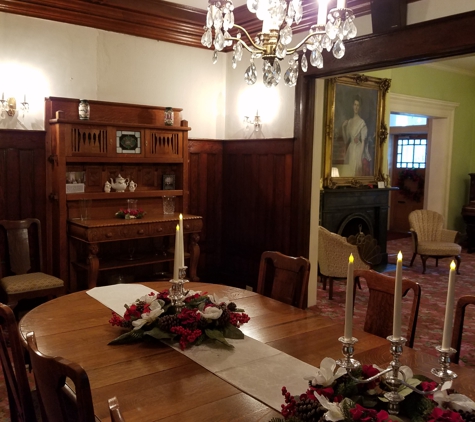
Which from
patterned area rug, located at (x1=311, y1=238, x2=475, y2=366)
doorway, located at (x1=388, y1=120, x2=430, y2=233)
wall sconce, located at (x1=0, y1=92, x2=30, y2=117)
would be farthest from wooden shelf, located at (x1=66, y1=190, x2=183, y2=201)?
doorway, located at (x1=388, y1=120, x2=430, y2=233)

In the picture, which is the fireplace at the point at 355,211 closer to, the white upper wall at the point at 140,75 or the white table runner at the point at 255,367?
the white upper wall at the point at 140,75

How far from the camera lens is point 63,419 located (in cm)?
136

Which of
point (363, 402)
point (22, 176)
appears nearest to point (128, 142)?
point (22, 176)

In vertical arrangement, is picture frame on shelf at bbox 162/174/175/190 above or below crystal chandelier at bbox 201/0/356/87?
below

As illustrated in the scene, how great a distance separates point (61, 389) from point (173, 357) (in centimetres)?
59

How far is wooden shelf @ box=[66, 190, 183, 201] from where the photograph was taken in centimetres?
446

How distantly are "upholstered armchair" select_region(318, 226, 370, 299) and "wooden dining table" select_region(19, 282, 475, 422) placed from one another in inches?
103

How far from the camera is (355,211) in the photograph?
6520mm

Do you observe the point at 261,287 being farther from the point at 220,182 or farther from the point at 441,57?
the point at 220,182

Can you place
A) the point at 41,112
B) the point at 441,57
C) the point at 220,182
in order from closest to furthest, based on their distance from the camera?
1. the point at 441,57
2. the point at 41,112
3. the point at 220,182

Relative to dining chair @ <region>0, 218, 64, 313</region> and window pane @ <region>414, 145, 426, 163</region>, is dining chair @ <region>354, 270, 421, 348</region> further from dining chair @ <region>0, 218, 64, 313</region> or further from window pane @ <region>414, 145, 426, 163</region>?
window pane @ <region>414, 145, 426, 163</region>

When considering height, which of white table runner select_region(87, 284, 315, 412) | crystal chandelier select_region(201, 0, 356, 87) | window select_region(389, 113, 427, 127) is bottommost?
white table runner select_region(87, 284, 315, 412)

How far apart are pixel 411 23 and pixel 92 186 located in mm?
3035

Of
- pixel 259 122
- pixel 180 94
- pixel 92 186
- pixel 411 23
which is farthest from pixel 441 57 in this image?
pixel 92 186
